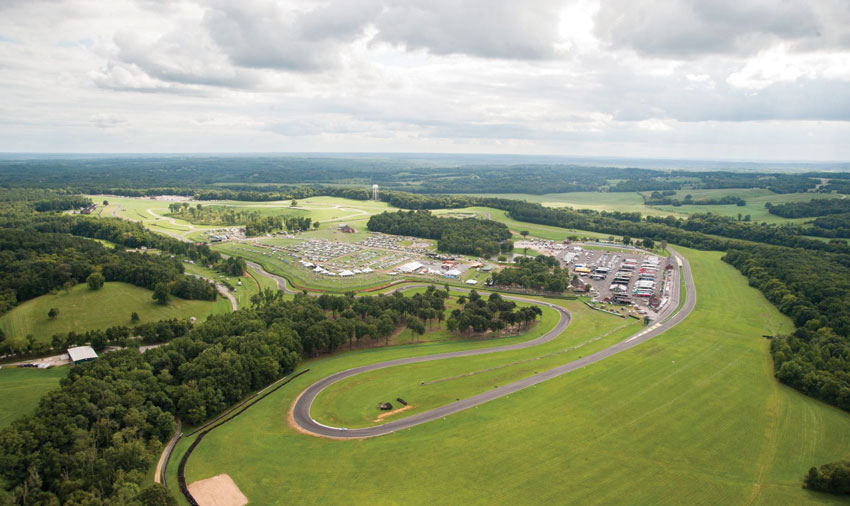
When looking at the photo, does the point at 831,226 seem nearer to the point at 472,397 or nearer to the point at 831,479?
the point at 831,479

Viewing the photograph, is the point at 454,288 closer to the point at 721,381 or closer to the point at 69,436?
the point at 721,381

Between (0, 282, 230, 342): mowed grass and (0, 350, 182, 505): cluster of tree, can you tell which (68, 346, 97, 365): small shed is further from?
(0, 350, 182, 505): cluster of tree

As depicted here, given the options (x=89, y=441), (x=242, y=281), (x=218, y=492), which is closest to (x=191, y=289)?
(x=242, y=281)

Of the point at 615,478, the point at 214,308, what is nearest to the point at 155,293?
the point at 214,308

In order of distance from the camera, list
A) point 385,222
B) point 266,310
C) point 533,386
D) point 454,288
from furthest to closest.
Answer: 1. point 385,222
2. point 454,288
3. point 266,310
4. point 533,386

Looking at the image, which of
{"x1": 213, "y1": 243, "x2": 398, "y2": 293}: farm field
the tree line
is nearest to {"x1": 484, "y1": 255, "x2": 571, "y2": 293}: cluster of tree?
the tree line

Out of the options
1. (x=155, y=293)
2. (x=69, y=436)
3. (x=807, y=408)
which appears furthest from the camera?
(x=155, y=293)

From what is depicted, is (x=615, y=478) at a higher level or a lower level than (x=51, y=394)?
lower

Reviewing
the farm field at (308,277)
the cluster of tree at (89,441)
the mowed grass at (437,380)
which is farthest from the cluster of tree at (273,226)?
the cluster of tree at (89,441)
